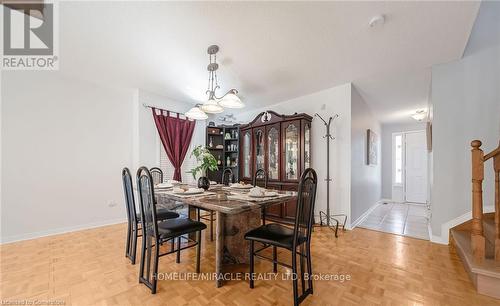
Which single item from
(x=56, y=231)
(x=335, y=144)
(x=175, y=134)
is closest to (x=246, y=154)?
(x=175, y=134)

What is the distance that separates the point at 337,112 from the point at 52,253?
4509 millimetres

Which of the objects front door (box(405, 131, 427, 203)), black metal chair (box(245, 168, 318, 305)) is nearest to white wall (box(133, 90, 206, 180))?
black metal chair (box(245, 168, 318, 305))

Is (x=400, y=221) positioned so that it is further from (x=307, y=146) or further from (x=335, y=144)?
(x=307, y=146)

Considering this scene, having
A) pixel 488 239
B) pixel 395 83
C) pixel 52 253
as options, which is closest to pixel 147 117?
pixel 52 253

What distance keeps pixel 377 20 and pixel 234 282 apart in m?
2.75

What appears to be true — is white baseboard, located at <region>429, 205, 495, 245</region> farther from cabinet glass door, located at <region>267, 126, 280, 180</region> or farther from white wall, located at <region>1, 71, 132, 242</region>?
white wall, located at <region>1, 71, 132, 242</region>

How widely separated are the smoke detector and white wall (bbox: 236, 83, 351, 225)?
1.57 m

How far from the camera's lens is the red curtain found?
163 inches

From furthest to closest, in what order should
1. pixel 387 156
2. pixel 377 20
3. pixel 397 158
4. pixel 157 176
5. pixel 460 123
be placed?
pixel 387 156
pixel 397 158
pixel 157 176
pixel 460 123
pixel 377 20

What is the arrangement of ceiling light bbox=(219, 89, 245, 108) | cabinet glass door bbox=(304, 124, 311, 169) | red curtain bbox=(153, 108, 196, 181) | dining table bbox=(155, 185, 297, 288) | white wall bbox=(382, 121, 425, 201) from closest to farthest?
dining table bbox=(155, 185, 297, 288) → ceiling light bbox=(219, 89, 245, 108) → cabinet glass door bbox=(304, 124, 311, 169) → red curtain bbox=(153, 108, 196, 181) → white wall bbox=(382, 121, 425, 201)

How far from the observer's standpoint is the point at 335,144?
3.63 metres

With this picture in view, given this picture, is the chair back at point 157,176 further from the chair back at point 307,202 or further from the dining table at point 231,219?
the chair back at point 307,202

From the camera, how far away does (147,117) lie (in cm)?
402

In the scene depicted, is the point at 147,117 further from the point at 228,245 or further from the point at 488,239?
the point at 488,239
